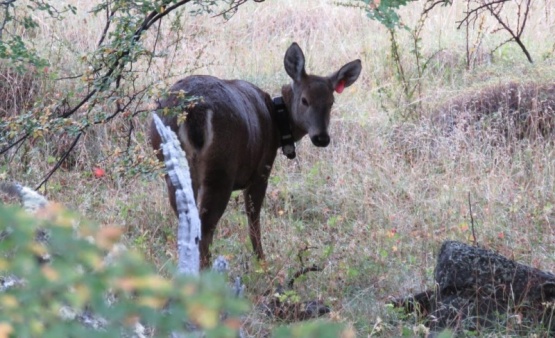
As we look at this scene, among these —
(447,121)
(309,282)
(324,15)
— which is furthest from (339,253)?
(324,15)

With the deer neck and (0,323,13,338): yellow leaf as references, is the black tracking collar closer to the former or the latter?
the deer neck

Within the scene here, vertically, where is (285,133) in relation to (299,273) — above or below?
above

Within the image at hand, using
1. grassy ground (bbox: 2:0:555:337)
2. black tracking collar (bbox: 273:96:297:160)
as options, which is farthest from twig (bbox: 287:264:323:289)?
black tracking collar (bbox: 273:96:297:160)

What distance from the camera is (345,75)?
7.42 metres

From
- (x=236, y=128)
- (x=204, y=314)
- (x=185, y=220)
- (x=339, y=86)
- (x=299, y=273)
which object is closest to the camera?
(x=204, y=314)

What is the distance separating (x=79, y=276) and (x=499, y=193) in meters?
6.59

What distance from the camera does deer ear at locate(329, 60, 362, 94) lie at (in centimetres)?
734

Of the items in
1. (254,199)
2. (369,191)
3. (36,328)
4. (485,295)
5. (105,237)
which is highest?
(105,237)

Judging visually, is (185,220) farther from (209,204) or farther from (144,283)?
(209,204)

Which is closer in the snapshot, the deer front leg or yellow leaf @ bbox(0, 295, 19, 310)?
yellow leaf @ bbox(0, 295, 19, 310)

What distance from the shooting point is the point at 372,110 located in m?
10.2

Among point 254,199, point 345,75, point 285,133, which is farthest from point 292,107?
point 254,199

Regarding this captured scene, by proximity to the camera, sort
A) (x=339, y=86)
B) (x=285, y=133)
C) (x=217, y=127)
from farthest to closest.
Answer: (x=339, y=86), (x=285, y=133), (x=217, y=127)

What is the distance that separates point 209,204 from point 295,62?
1725 millimetres
